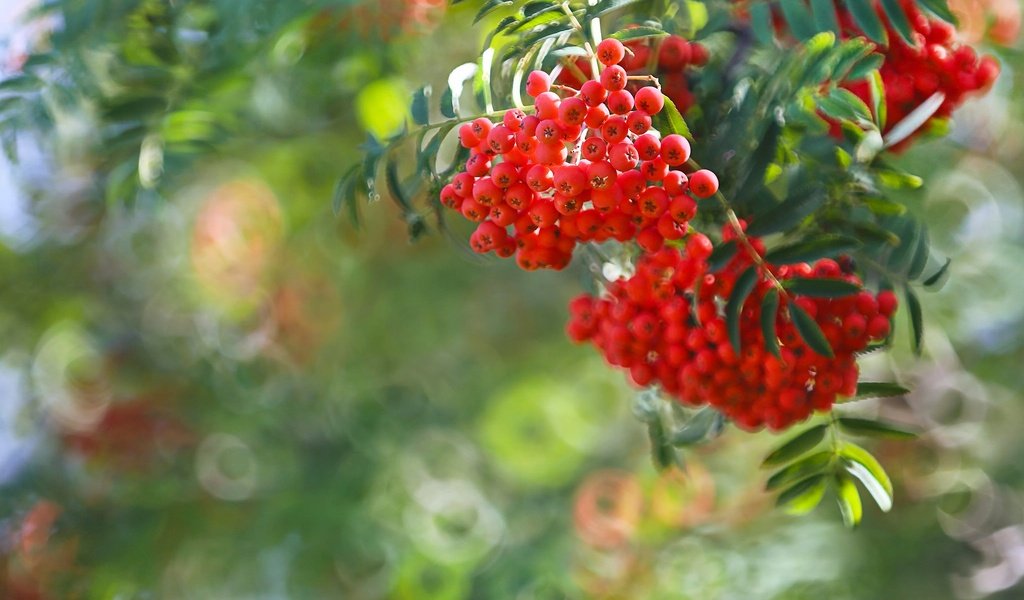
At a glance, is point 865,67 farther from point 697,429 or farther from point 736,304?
point 697,429

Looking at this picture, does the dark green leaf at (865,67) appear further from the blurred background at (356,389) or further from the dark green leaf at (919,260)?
the blurred background at (356,389)

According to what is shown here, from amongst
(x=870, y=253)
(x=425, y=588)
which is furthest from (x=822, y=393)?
(x=425, y=588)

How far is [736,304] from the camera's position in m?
1.22

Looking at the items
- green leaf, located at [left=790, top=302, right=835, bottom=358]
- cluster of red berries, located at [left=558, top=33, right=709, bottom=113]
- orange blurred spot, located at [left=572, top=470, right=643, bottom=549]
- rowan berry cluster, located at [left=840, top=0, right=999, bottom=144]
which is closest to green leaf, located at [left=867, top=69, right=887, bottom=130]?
rowan berry cluster, located at [left=840, top=0, right=999, bottom=144]

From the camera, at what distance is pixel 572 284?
11.7 ft

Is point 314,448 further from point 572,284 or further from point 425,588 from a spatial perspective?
point 572,284

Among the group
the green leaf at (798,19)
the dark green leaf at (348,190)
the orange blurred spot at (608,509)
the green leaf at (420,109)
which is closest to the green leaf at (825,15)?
the green leaf at (798,19)

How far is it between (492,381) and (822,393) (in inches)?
99.4

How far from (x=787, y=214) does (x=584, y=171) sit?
273mm

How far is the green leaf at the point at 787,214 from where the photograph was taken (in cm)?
124

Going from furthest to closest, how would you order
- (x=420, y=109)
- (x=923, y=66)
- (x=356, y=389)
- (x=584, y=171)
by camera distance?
(x=356, y=389) < (x=923, y=66) < (x=420, y=109) < (x=584, y=171)

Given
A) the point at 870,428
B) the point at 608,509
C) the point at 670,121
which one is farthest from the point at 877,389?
the point at 608,509

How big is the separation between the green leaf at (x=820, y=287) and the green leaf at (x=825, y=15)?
37cm

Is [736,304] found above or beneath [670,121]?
beneath
